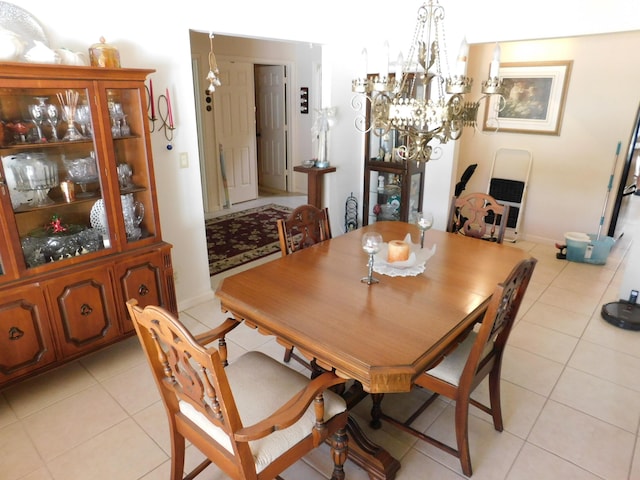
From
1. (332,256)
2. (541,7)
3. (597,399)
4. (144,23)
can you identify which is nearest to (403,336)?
(332,256)

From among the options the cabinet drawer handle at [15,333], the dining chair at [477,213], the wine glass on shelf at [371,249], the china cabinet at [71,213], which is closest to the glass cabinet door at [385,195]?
the dining chair at [477,213]

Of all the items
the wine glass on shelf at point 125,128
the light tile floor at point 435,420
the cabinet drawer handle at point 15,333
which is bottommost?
the light tile floor at point 435,420

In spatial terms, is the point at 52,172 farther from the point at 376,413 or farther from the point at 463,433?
the point at 463,433

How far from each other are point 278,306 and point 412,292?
0.62m

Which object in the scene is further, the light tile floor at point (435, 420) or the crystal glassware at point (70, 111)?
the crystal glassware at point (70, 111)

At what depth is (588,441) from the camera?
6.96 ft

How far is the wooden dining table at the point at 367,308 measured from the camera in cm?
150

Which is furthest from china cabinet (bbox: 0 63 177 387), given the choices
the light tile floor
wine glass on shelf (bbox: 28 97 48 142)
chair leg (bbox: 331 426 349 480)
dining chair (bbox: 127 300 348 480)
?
chair leg (bbox: 331 426 349 480)

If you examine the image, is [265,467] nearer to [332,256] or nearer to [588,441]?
[332,256]

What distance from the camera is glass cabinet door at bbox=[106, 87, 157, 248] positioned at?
8.20ft

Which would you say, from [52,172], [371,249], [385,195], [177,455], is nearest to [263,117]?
[385,195]

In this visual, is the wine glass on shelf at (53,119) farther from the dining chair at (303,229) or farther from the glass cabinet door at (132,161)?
the dining chair at (303,229)

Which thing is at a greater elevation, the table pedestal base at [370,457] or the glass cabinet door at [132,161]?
the glass cabinet door at [132,161]

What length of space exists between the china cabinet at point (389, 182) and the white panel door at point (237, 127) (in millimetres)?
2597
